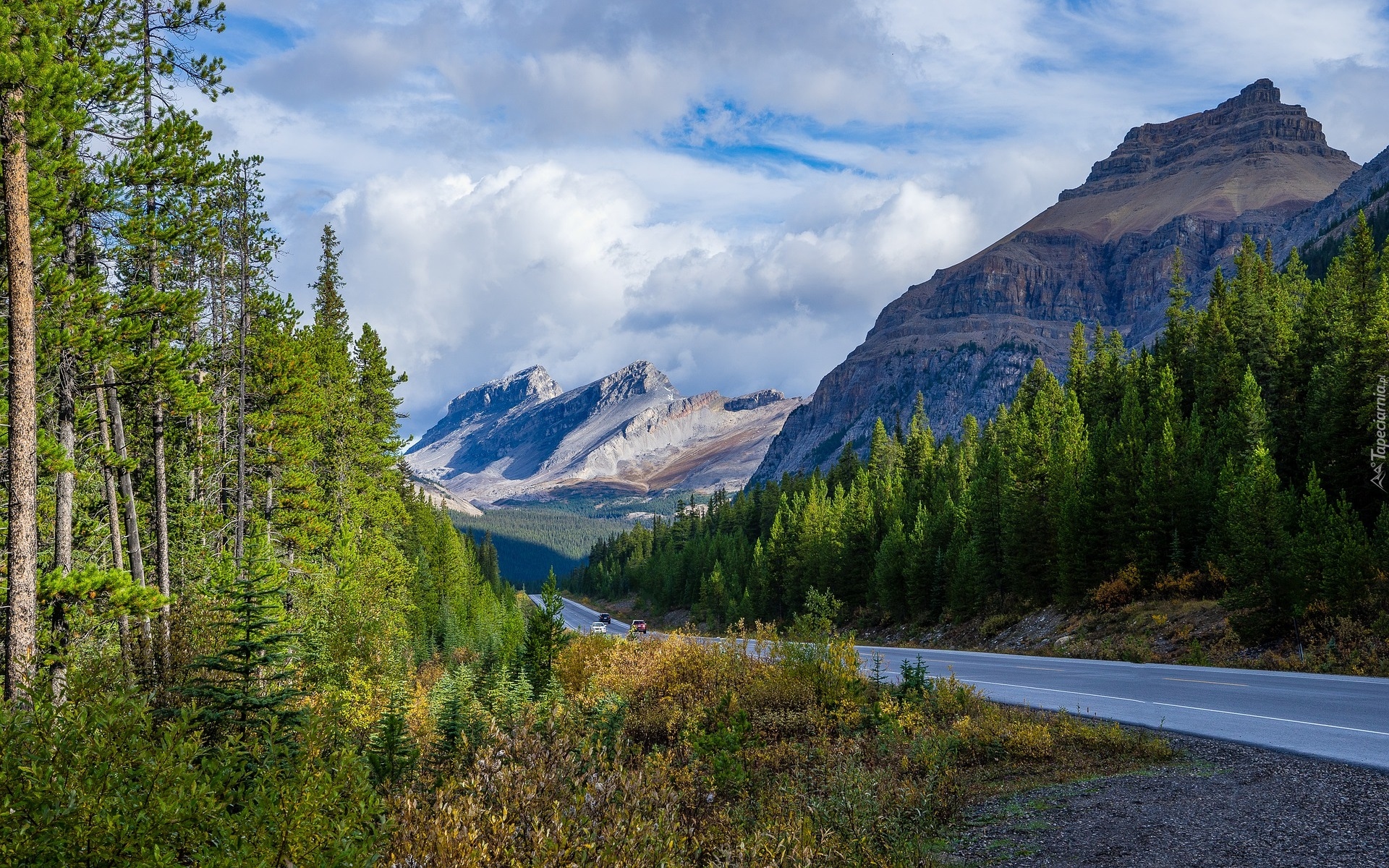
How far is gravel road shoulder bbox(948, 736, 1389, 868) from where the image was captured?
6.41m

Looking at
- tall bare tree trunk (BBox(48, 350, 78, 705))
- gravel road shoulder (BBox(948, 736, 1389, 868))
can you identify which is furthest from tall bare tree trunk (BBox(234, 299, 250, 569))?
gravel road shoulder (BBox(948, 736, 1389, 868))

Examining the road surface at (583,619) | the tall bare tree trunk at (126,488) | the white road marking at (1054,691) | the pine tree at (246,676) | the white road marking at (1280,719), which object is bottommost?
the road surface at (583,619)

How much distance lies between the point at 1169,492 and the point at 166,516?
3579 centimetres

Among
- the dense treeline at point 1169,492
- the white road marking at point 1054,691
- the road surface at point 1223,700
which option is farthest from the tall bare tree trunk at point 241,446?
the dense treeline at point 1169,492

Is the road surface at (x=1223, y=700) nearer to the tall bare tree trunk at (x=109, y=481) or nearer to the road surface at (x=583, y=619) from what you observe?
the tall bare tree trunk at (x=109, y=481)

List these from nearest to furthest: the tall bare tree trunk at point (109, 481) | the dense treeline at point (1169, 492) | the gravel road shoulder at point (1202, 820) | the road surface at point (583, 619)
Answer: the gravel road shoulder at point (1202, 820) < the tall bare tree trunk at point (109, 481) < the dense treeline at point (1169, 492) < the road surface at point (583, 619)

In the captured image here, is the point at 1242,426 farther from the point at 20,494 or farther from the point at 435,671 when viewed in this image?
the point at 20,494

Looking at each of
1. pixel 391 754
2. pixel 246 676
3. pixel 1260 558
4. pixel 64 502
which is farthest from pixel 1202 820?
pixel 1260 558

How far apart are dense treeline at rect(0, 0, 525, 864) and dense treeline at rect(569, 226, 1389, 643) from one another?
23497 millimetres

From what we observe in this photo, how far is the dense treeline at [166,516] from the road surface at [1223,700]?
33.6 feet

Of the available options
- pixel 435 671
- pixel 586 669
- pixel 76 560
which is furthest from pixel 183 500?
pixel 586 669

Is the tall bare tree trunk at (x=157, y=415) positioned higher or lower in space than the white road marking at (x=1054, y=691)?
higher

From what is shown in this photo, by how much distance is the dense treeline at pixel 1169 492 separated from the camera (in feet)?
81.1

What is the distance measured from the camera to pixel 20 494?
422 inches
